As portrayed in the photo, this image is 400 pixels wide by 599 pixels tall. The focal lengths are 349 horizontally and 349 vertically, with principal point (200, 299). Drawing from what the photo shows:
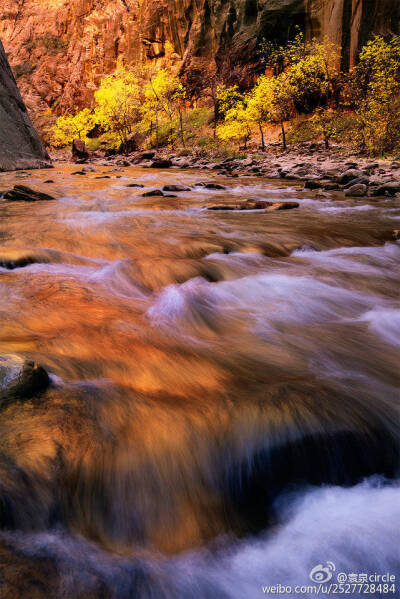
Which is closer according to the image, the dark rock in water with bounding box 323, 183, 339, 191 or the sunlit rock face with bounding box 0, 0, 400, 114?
the dark rock in water with bounding box 323, 183, 339, 191

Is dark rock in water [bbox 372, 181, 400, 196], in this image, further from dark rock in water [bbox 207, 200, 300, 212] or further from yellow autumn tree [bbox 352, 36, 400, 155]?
yellow autumn tree [bbox 352, 36, 400, 155]

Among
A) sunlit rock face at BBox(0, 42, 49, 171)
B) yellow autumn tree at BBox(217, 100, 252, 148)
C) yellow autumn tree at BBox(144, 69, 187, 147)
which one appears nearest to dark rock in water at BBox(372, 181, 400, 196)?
sunlit rock face at BBox(0, 42, 49, 171)

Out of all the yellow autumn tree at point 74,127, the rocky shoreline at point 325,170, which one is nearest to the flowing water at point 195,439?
the rocky shoreline at point 325,170

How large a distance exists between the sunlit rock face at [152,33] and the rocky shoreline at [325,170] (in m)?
9.27

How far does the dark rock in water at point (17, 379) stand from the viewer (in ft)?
3.97

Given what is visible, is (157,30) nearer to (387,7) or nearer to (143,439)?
(387,7)

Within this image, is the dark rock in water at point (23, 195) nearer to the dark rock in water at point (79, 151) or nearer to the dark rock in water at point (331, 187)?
the dark rock in water at point (331, 187)

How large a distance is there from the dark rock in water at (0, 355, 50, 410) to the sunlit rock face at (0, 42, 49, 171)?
14.2m

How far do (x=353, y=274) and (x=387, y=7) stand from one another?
24.6 metres

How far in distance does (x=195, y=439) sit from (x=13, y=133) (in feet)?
51.0

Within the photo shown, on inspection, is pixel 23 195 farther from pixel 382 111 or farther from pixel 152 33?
pixel 152 33

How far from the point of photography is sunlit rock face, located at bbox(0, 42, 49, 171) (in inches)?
509

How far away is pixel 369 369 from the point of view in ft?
5.88

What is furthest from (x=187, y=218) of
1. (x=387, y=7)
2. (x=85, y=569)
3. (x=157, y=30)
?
(x=157, y=30)
